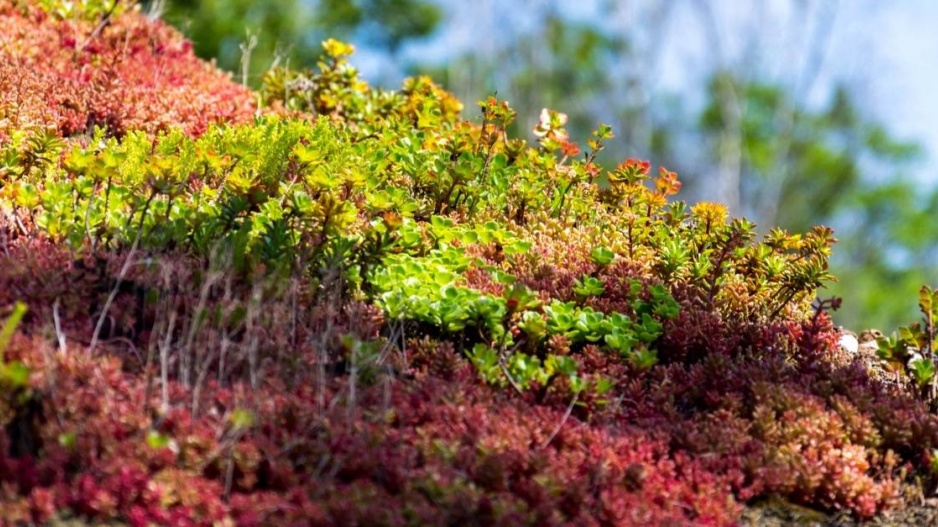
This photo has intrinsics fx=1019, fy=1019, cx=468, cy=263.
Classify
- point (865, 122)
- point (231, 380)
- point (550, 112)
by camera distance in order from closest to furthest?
1. point (231, 380)
2. point (550, 112)
3. point (865, 122)

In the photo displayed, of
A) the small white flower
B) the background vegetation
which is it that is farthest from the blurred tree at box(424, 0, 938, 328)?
the small white flower

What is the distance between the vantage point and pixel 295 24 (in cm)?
2323

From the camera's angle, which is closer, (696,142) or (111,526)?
(111,526)

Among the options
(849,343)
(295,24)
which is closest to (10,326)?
(849,343)

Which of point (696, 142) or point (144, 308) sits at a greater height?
point (696, 142)

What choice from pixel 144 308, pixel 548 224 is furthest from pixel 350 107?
pixel 144 308

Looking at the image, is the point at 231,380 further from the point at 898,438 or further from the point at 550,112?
the point at 550,112

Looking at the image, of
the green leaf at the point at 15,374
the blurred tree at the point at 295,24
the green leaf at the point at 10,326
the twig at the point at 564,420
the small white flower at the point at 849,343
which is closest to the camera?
the green leaf at the point at 15,374

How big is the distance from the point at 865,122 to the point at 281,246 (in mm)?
36121

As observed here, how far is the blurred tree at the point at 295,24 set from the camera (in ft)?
67.9

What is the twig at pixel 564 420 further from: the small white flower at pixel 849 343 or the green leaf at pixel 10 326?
the small white flower at pixel 849 343

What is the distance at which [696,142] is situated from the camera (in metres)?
40.4

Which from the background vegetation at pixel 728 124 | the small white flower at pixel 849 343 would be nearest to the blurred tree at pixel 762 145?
the background vegetation at pixel 728 124

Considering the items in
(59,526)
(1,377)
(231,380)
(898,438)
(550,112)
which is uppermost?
(550,112)
